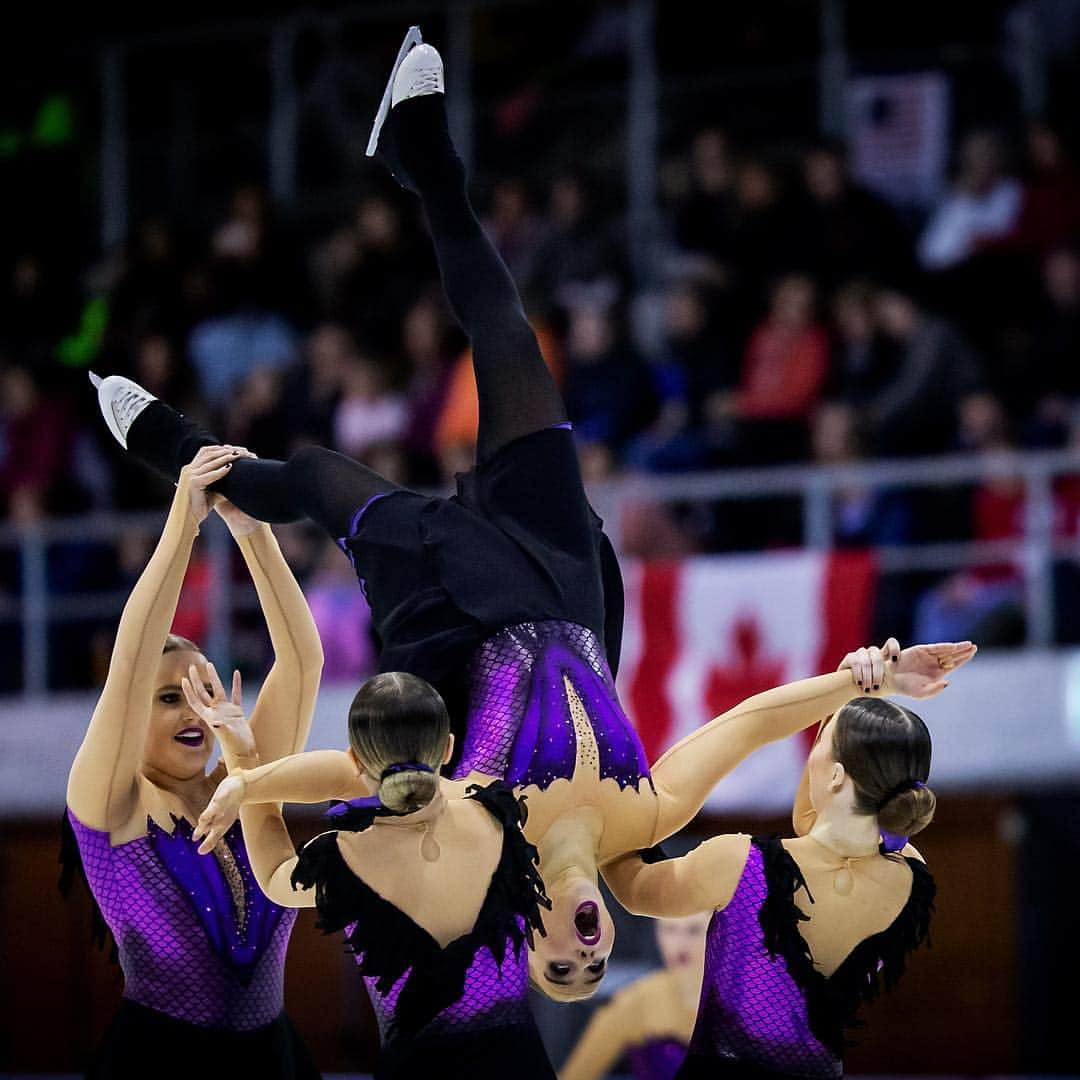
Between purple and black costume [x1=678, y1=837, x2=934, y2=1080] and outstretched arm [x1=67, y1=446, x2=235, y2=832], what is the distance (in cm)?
114

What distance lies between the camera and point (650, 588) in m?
7.80

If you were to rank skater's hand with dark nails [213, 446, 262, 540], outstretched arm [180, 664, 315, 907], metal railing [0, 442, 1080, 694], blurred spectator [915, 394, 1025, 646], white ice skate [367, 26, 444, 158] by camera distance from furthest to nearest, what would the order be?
1. blurred spectator [915, 394, 1025, 646]
2. metal railing [0, 442, 1080, 694]
3. white ice skate [367, 26, 444, 158]
4. skater's hand with dark nails [213, 446, 262, 540]
5. outstretched arm [180, 664, 315, 907]

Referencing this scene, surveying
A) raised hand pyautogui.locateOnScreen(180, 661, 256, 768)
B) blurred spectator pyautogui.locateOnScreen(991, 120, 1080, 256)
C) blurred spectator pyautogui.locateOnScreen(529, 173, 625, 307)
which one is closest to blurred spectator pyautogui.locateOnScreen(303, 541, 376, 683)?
blurred spectator pyautogui.locateOnScreen(529, 173, 625, 307)

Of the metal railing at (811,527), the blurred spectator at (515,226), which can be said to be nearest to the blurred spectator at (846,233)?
the metal railing at (811,527)

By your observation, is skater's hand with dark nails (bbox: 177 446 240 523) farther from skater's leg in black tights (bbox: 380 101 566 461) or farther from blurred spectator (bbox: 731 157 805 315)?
blurred spectator (bbox: 731 157 805 315)

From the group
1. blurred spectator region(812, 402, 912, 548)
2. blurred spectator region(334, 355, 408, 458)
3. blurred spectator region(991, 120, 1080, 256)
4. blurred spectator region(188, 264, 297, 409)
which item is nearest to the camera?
blurred spectator region(812, 402, 912, 548)

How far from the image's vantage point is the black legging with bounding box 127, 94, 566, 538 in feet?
14.4

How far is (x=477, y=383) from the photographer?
14.9 feet

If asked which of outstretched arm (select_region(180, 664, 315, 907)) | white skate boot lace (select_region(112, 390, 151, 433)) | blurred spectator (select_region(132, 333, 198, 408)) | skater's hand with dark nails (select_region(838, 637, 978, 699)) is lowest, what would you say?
outstretched arm (select_region(180, 664, 315, 907))

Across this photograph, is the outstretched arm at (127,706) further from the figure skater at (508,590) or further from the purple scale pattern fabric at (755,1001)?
the purple scale pattern fabric at (755,1001)

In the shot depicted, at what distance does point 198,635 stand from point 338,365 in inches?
60.9

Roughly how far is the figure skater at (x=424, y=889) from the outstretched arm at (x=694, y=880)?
29cm

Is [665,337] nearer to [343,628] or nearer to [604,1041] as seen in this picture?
[343,628]

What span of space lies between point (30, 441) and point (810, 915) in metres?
6.74
